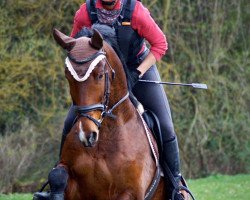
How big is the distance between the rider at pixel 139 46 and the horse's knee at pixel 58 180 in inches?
25.8

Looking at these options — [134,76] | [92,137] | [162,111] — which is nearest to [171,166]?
[162,111]

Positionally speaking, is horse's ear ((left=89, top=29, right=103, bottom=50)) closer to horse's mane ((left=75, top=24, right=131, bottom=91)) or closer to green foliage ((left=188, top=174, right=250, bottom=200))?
horse's mane ((left=75, top=24, right=131, bottom=91))

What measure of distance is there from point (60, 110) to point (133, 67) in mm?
9132

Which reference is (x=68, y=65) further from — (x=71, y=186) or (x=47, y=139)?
(x=47, y=139)

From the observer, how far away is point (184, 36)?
18250mm

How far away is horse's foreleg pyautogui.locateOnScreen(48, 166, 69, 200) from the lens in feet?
21.4

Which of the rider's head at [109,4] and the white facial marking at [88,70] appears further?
the rider's head at [109,4]

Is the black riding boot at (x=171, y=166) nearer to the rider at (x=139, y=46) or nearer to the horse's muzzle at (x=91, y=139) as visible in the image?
the rider at (x=139, y=46)

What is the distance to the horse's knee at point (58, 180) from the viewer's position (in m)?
6.51

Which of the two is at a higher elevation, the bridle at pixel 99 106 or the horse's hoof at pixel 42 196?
the bridle at pixel 99 106

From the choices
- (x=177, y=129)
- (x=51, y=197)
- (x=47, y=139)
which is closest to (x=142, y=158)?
(x=51, y=197)

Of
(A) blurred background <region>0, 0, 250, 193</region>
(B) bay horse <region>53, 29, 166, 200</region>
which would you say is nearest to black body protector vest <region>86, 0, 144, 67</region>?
(B) bay horse <region>53, 29, 166, 200</region>

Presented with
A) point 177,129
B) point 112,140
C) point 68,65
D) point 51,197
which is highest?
point 68,65

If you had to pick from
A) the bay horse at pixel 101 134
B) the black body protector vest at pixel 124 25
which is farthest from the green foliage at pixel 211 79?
the bay horse at pixel 101 134
